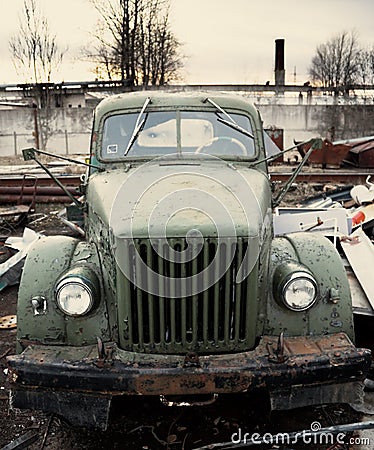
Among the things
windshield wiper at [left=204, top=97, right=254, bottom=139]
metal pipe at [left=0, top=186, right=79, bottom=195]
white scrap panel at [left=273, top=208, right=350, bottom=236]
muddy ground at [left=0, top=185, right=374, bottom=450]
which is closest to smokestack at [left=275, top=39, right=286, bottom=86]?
metal pipe at [left=0, top=186, right=79, bottom=195]

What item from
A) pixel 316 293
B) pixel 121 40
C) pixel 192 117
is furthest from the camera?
pixel 121 40

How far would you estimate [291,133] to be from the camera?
25.6 metres

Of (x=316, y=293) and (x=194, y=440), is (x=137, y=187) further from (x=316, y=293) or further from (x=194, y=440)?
(x=194, y=440)

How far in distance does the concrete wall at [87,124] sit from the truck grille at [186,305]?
873 inches

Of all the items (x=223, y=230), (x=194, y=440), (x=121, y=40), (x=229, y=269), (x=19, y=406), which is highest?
(x=121, y=40)

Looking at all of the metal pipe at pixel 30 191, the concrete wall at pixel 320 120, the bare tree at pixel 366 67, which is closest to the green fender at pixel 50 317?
the metal pipe at pixel 30 191

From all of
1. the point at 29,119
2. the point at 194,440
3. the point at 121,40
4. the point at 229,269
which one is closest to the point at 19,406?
the point at 194,440

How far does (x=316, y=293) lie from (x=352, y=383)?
581 millimetres

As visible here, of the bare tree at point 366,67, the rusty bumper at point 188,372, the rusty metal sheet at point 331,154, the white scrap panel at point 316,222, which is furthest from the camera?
the bare tree at point 366,67

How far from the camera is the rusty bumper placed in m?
2.99

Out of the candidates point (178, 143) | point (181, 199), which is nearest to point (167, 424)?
point (181, 199)

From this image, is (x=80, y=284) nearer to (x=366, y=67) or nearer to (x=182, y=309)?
(x=182, y=309)

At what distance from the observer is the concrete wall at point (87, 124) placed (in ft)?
81.6

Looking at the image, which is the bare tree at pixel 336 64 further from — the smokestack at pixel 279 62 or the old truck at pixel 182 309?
the old truck at pixel 182 309
